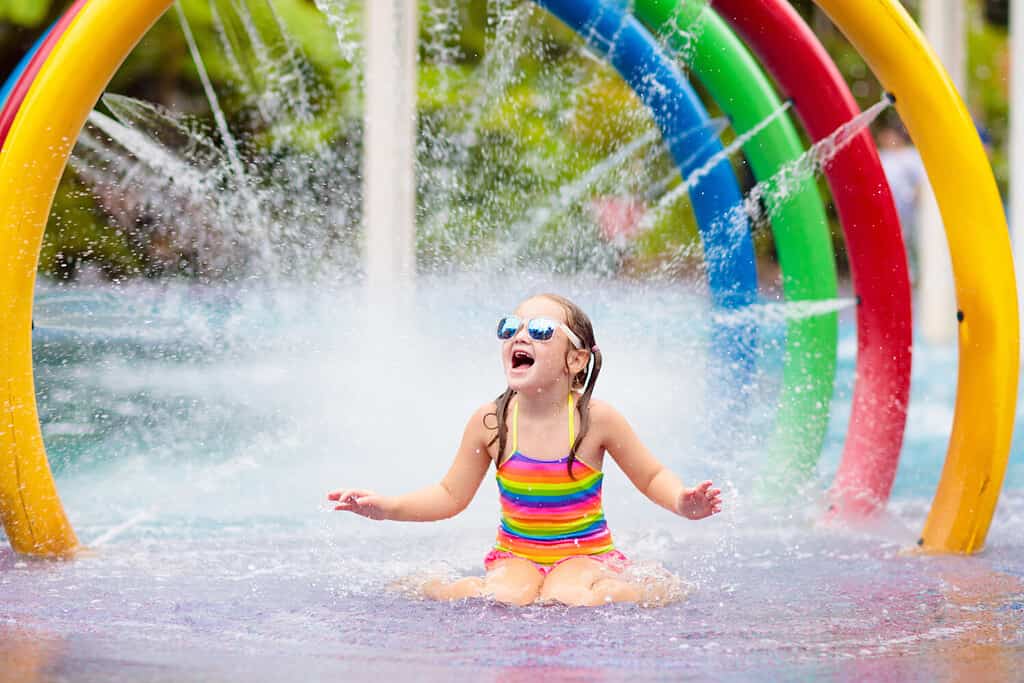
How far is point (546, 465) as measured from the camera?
3699 millimetres

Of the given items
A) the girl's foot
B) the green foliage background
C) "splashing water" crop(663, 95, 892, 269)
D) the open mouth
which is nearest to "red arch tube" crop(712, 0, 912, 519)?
"splashing water" crop(663, 95, 892, 269)

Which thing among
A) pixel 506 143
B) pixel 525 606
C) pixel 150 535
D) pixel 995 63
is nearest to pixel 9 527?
pixel 150 535

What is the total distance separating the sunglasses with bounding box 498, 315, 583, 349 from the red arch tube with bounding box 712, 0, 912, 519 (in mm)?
1470

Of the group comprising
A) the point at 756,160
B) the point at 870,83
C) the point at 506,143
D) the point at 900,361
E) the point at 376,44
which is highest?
the point at 870,83

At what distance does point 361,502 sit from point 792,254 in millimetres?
2301

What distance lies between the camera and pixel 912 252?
1496 cm

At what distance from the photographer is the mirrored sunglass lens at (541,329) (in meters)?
3.61

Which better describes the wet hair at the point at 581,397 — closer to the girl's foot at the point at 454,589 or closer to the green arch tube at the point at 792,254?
the girl's foot at the point at 454,589

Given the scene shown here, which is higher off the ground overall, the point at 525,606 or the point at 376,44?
the point at 376,44

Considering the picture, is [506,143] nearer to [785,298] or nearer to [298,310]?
[298,310]

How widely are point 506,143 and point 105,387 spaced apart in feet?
17.7

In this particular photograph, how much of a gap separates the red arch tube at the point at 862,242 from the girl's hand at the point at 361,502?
1.99 m

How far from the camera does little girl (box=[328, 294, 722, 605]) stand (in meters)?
3.63

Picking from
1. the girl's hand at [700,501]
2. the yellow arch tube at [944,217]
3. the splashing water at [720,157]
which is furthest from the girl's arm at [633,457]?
the splashing water at [720,157]
